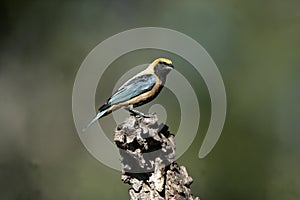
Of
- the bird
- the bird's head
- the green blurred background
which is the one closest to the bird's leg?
the bird

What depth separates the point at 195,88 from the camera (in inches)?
221

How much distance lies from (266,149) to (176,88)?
165cm

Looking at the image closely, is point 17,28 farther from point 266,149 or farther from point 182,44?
point 266,149

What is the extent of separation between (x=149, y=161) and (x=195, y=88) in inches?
127

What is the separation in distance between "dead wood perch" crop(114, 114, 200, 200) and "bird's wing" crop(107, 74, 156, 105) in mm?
314

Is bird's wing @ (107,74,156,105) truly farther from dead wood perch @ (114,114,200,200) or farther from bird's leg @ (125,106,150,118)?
dead wood perch @ (114,114,200,200)

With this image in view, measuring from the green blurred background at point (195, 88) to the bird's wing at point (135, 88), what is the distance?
2.16 metres

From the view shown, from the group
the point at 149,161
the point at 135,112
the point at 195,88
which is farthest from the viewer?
the point at 195,88

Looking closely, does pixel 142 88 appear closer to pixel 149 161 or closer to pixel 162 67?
pixel 162 67

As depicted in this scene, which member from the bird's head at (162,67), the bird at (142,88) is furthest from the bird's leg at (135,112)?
the bird's head at (162,67)

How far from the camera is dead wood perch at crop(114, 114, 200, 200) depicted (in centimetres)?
238

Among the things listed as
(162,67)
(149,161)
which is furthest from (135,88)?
(149,161)

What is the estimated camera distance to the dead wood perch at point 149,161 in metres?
2.38

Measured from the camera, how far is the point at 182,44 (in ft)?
18.2
